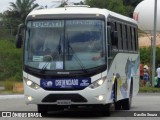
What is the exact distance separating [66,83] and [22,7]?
8479 cm

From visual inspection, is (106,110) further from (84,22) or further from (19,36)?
(19,36)

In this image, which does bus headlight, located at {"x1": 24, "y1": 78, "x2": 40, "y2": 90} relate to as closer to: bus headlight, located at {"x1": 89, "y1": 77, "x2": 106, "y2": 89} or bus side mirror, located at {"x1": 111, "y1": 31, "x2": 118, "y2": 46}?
bus headlight, located at {"x1": 89, "y1": 77, "x2": 106, "y2": 89}

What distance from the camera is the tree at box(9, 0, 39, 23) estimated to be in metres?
102

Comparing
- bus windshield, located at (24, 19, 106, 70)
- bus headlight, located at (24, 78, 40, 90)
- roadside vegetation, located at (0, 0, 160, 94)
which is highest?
bus windshield, located at (24, 19, 106, 70)

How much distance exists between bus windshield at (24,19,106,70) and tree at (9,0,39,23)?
8202cm

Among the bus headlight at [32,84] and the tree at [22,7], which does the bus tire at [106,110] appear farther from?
the tree at [22,7]

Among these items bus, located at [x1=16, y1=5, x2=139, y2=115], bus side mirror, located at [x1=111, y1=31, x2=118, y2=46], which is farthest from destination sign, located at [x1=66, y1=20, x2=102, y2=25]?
bus side mirror, located at [x1=111, y1=31, x2=118, y2=46]

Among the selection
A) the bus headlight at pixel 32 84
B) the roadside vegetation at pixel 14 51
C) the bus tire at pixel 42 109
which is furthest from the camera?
the roadside vegetation at pixel 14 51

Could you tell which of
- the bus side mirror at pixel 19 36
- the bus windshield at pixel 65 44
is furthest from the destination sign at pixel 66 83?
the bus side mirror at pixel 19 36

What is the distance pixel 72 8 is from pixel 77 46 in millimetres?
1457

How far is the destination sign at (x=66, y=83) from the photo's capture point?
18375mm

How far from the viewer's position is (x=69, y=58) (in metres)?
18.7

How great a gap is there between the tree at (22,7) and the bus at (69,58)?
269 feet

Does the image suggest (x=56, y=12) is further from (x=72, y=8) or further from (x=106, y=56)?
(x=106, y=56)
